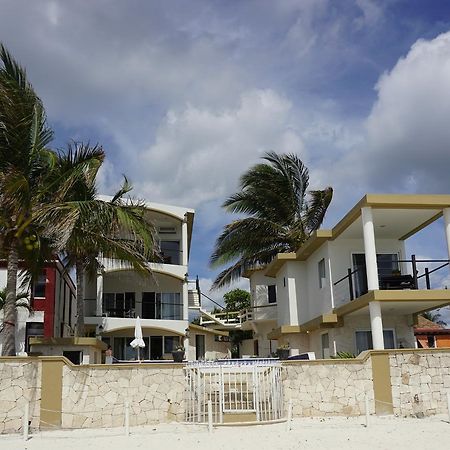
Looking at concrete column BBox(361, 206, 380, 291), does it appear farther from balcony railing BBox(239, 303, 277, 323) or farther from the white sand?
balcony railing BBox(239, 303, 277, 323)

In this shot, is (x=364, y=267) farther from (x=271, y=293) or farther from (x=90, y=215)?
(x=271, y=293)

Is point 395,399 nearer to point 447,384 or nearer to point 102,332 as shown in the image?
point 447,384

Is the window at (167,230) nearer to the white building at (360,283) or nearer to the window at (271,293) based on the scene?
the window at (271,293)

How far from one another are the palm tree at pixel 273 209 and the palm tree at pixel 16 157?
41.6ft

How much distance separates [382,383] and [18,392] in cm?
917

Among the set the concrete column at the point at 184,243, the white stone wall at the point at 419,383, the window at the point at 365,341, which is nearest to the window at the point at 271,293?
the concrete column at the point at 184,243

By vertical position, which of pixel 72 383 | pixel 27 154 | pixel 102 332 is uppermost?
pixel 27 154

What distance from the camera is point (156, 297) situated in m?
33.7

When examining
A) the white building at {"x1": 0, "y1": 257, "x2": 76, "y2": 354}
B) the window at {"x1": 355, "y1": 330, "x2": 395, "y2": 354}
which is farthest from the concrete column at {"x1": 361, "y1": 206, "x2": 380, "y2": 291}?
the white building at {"x1": 0, "y1": 257, "x2": 76, "y2": 354}

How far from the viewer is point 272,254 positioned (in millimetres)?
29000

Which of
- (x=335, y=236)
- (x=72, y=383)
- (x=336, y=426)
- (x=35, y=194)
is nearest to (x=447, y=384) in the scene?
(x=336, y=426)

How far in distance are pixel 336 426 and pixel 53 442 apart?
21.4ft

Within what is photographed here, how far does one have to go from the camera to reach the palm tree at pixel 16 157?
1574 centimetres

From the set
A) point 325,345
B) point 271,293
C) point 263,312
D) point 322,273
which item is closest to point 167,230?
point 271,293
